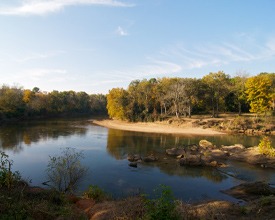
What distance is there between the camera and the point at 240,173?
29.1m

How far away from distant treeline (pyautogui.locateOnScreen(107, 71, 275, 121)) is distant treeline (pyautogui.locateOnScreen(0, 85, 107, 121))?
32260 millimetres

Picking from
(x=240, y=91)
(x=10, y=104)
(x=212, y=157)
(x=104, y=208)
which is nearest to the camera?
(x=104, y=208)

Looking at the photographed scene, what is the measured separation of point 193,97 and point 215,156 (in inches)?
1748

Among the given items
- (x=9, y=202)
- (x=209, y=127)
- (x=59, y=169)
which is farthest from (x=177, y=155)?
(x=209, y=127)

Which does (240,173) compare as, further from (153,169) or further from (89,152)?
(89,152)

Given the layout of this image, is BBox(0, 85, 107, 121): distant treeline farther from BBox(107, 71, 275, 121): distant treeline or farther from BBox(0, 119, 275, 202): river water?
BBox(0, 119, 275, 202): river water

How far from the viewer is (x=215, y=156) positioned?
3666cm

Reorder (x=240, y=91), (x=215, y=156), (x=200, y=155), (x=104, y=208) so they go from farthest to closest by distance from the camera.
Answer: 1. (x=240, y=91)
2. (x=215, y=156)
3. (x=200, y=155)
4. (x=104, y=208)

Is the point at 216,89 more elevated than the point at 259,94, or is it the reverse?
the point at 216,89

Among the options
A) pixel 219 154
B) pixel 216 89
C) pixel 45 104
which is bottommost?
pixel 219 154

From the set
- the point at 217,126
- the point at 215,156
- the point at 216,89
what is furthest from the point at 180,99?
the point at 215,156

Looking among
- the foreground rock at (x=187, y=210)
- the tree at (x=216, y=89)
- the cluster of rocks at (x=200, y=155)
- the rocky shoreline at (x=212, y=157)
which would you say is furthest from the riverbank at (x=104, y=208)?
the tree at (x=216, y=89)

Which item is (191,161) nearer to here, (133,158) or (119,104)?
(133,158)

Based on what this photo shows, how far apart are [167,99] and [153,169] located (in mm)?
52366
